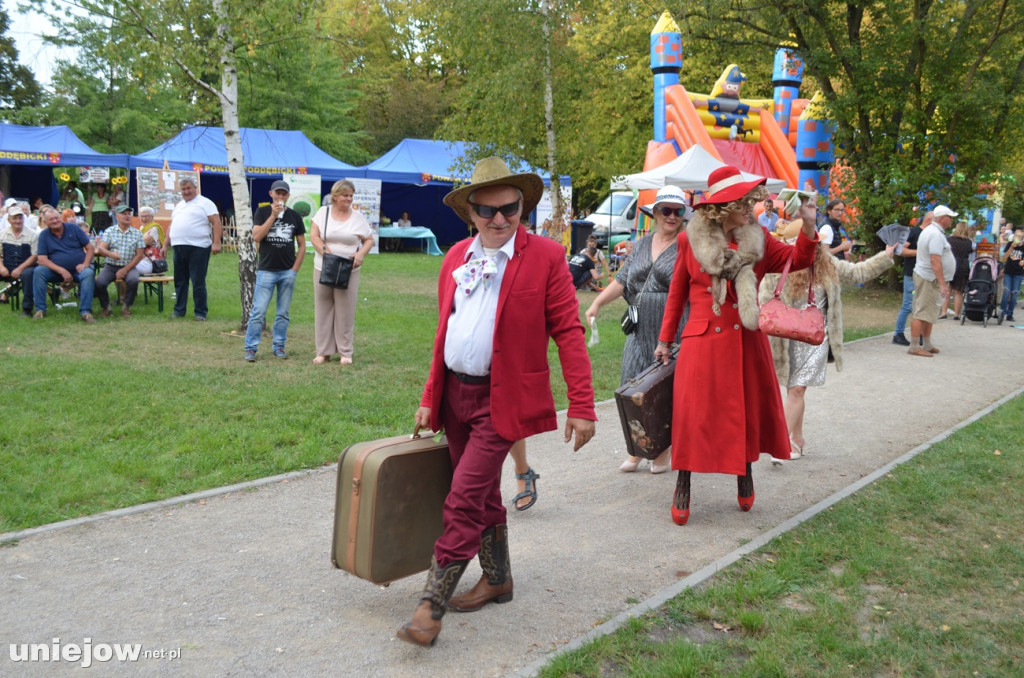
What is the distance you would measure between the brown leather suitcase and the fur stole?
A: 1993 millimetres

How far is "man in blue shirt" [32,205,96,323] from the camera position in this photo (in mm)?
12547

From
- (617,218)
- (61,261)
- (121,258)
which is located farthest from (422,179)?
(61,261)

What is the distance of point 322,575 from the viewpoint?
4.64m

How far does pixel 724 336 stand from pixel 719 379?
249 millimetres

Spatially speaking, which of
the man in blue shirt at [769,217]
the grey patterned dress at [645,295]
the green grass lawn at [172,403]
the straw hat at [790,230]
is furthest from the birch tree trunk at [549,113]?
the grey patterned dress at [645,295]

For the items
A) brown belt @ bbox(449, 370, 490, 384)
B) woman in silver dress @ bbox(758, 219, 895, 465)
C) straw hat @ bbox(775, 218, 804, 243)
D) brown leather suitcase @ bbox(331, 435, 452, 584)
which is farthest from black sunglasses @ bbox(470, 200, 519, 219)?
woman in silver dress @ bbox(758, 219, 895, 465)

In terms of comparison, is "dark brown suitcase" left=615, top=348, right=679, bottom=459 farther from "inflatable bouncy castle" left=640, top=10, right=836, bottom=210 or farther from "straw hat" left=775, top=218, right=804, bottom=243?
"inflatable bouncy castle" left=640, top=10, right=836, bottom=210

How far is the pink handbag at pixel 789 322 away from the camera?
548cm

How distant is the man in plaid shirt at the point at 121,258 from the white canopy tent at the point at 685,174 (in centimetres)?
821

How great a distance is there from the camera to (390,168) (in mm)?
30016

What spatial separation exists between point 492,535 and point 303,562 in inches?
44.3

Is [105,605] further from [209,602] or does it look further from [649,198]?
[649,198]

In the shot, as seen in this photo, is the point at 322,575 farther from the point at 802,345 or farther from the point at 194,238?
the point at 194,238

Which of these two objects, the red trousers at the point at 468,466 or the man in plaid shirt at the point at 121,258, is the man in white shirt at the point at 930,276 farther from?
the man in plaid shirt at the point at 121,258
